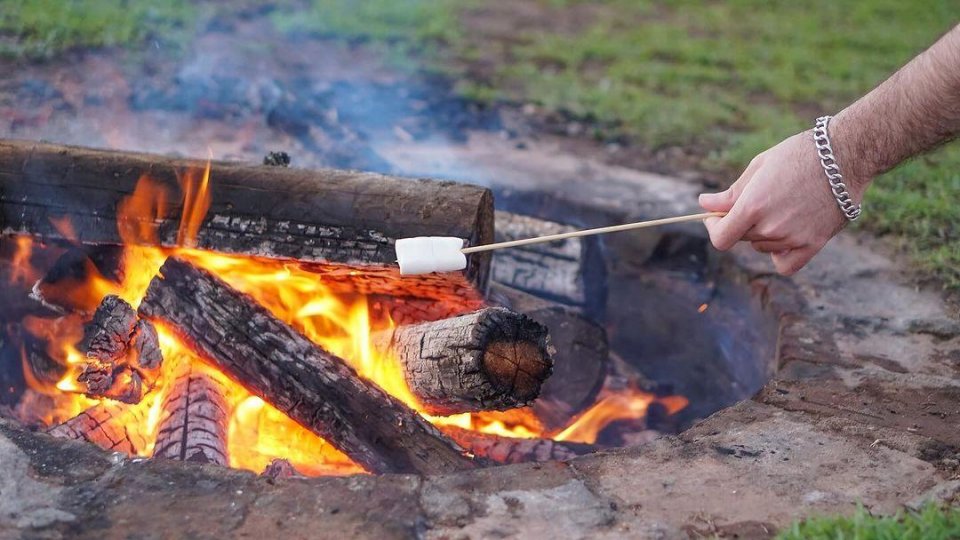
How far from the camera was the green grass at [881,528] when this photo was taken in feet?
7.87

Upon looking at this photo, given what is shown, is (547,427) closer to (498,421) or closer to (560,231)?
(498,421)

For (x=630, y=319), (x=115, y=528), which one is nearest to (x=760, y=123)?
(x=630, y=319)

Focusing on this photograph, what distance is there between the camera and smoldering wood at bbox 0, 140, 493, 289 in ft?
11.0

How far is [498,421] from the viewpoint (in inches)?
154

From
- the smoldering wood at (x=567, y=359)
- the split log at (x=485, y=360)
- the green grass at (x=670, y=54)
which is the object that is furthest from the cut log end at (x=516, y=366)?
the green grass at (x=670, y=54)

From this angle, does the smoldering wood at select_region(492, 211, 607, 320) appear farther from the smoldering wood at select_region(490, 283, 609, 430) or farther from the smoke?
the smoke

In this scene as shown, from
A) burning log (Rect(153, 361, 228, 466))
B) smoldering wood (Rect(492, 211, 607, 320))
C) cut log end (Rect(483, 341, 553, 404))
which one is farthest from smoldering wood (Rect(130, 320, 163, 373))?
smoldering wood (Rect(492, 211, 607, 320))

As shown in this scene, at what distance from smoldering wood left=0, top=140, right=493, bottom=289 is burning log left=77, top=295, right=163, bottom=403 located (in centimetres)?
28

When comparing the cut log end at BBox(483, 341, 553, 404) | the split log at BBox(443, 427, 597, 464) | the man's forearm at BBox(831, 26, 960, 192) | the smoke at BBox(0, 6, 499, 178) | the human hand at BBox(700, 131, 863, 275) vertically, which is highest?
the smoke at BBox(0, 6, 499, 178)

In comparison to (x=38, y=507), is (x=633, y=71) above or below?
above

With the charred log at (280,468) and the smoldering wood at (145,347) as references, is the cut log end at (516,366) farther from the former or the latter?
the smoldering wood at (145,347)

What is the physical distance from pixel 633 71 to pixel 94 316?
573cm

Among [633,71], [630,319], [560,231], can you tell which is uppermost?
[633,71]

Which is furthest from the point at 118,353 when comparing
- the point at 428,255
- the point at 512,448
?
the point at 512,448
